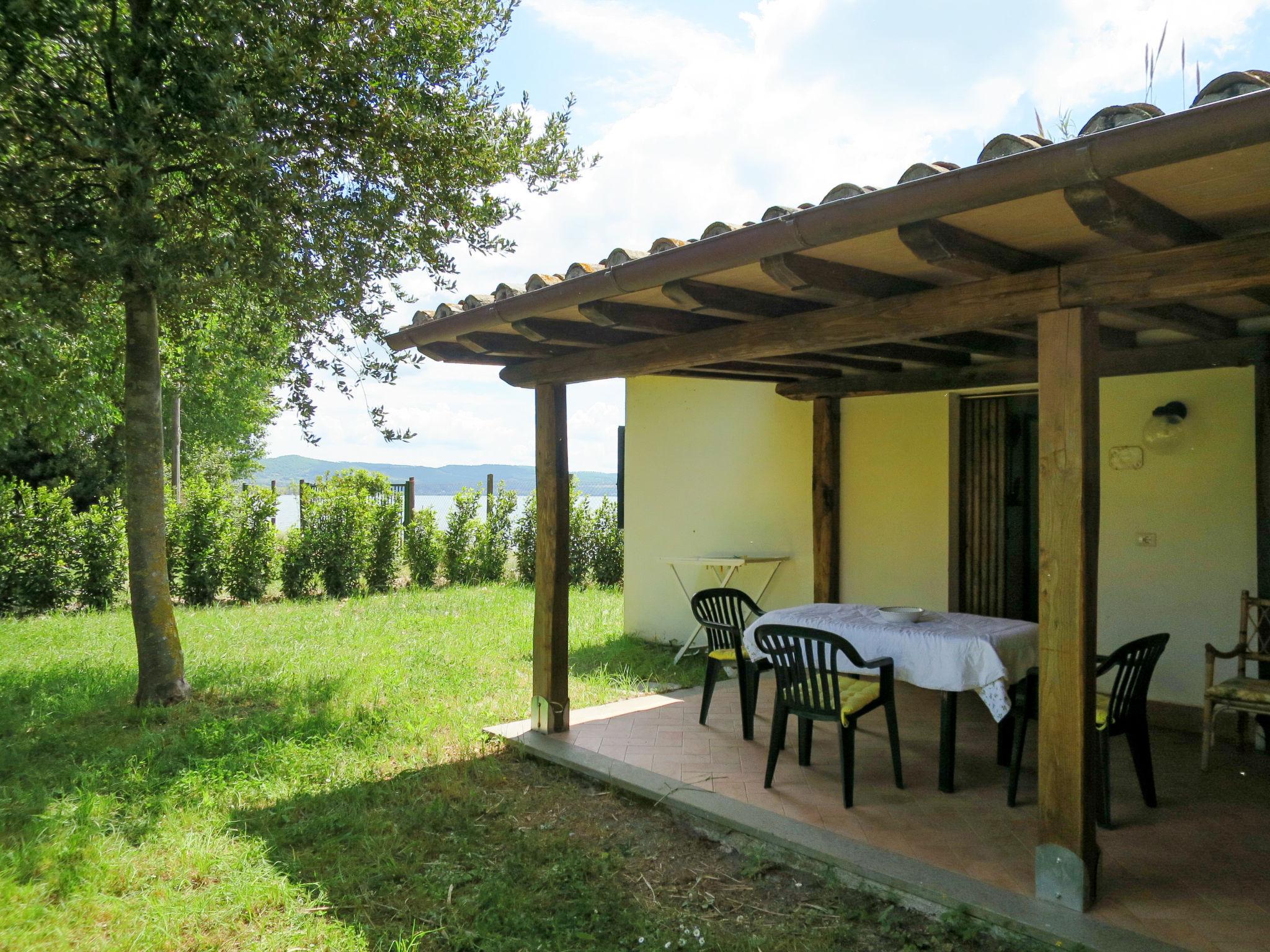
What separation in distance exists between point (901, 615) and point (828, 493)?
2.39 meters

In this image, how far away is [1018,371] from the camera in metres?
5.89

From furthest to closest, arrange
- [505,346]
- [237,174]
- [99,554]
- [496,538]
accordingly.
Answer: [496,538], [99,554], [237,174], [505,346]

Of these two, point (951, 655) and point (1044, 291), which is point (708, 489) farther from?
point (1044, 291)

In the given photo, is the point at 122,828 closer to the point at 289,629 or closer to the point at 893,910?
the point at 893,910

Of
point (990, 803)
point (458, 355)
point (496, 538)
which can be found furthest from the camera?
point (496, 538)

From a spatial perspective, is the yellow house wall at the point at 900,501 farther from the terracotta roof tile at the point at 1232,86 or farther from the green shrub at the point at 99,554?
the green shrub at the point at 99,554

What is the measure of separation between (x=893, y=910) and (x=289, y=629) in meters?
7.42

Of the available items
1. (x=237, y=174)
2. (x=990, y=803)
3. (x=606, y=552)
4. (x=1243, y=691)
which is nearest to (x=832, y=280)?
(x=990, y=803)

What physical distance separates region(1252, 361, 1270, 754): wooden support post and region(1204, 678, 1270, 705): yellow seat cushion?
471 mm

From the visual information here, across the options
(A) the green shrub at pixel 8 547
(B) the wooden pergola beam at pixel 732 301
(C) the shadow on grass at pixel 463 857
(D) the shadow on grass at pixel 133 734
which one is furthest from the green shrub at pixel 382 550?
(B) the wooden pergola beam at pixel 732 301

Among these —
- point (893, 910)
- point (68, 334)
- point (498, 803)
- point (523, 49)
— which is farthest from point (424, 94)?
point (893, 910)

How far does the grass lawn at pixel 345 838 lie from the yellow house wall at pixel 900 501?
1.81m

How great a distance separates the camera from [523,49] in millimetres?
6988

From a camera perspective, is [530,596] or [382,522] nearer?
[530,596]
